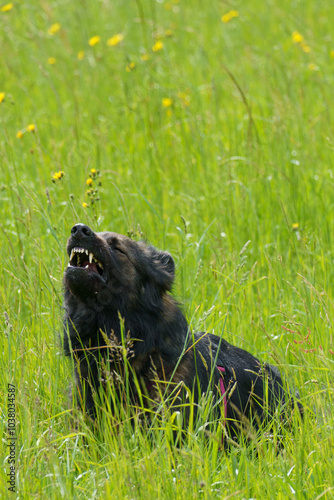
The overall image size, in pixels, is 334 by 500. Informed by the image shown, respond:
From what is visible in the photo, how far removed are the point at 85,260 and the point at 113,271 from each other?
17cm

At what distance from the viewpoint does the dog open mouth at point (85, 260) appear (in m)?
3.55

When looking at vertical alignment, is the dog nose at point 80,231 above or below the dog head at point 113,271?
above

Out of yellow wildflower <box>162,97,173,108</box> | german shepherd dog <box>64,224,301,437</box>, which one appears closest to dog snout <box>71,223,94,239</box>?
german shepherd dog <box>64,224,301,437</box>

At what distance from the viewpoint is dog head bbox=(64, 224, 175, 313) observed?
3514 mm

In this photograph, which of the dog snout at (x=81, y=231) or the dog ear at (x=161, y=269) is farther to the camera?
the dog ear at (x=161, y=269)

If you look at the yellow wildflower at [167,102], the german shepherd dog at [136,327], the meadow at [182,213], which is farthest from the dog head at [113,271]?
the yellow wildflower at [167,102]

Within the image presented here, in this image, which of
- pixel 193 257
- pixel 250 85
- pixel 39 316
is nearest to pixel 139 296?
pixel 39 316

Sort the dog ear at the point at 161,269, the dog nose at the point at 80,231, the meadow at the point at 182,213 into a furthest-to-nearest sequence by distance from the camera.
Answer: the dog ear at the point at 161,269, the dog nose at the point at 80,231, the meadow at the point at 182,213

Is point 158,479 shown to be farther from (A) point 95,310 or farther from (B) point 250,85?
(B) point 250,85

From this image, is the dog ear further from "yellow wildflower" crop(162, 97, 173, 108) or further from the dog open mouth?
"yellow wildflower" crop(162, 97, 173, 108)

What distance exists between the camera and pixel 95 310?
367cm

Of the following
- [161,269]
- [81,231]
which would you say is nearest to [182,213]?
[161,269]

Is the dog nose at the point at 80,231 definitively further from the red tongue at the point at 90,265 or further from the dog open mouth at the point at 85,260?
the red tongue at the point at 90,265

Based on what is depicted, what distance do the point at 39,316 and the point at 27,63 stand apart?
21.2 feet
